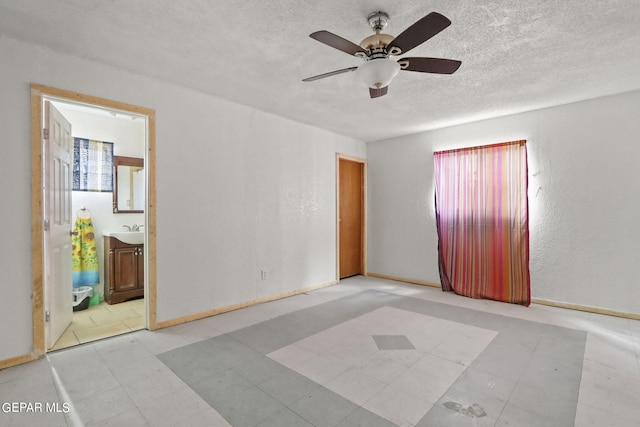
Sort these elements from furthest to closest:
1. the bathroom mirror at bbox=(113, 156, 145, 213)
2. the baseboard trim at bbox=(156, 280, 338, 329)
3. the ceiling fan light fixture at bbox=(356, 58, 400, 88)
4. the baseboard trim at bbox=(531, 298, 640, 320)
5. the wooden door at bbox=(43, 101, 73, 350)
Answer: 1. the bathroom mirror at bbox=(113, 156, 145, 213)
2. the baseboard trim at bbox=(531, 298, 640, 320)
3. the baseboard trim at bbox=(156, 280, 338, 329)
4. the wooden door at bbox=(43, 101, 73, 350)
5. the ceiling fan light fixture at bbox=(356, 58, 400, 88)

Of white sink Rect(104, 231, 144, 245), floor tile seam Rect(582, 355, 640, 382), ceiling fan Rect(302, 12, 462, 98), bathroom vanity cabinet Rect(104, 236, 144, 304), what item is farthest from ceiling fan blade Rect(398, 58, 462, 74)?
bathroom vanity cabinet Rect(104, 236, 144, 304)

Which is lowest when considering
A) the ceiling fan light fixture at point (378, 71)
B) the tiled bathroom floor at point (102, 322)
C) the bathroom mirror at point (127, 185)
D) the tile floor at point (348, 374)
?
the tile floor at point (348, 374)

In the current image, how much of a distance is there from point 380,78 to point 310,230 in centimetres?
312

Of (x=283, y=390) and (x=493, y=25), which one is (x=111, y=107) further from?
(x=493, y=25)

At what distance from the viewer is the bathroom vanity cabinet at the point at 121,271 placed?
412 cm

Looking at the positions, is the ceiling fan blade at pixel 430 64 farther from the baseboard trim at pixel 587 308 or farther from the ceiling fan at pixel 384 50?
the baseboard trim at pixel 587 308

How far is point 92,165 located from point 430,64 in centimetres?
450

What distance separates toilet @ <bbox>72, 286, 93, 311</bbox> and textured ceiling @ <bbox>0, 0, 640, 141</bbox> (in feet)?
9.33

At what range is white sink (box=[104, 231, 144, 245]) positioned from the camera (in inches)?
161

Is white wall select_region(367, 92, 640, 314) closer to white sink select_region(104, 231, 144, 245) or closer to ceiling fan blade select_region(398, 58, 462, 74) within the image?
ceiling fan blade select_region(398, 58, 462, 74)

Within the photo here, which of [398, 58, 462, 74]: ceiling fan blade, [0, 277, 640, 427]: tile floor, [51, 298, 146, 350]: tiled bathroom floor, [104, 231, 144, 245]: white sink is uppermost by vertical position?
[398, 58, 462, 74]: ceiling fan blade

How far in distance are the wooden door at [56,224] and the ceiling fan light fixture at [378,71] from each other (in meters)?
2.74

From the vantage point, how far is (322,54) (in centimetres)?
263

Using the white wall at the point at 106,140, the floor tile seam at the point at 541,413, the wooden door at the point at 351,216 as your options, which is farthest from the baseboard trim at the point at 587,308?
the white wall at the point at 106,140
